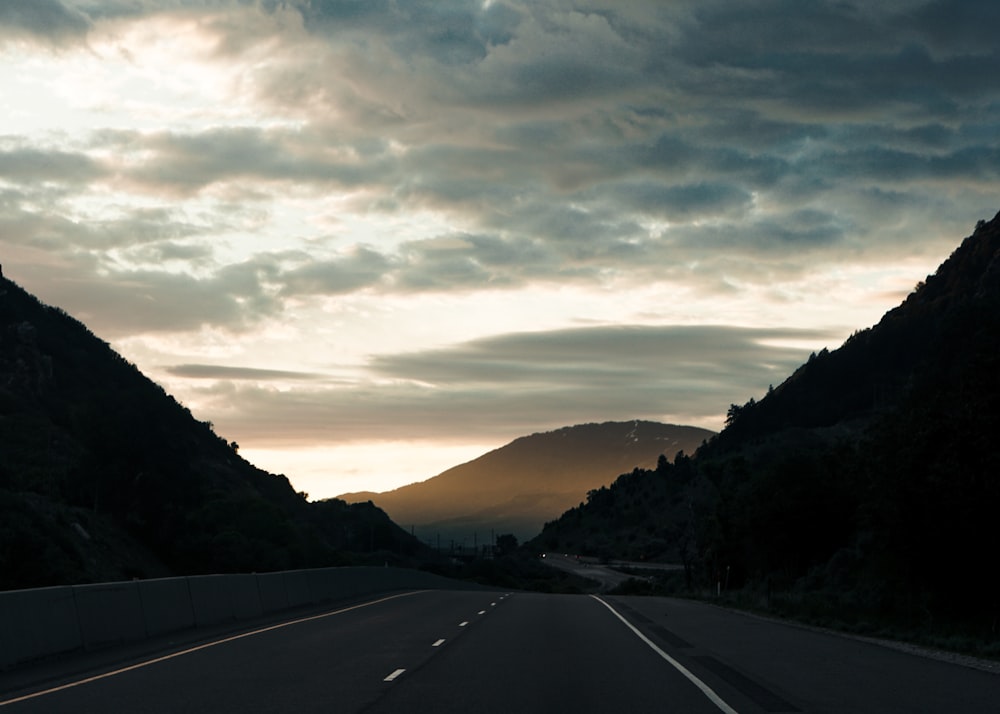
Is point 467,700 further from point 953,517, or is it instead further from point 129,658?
point 953,517

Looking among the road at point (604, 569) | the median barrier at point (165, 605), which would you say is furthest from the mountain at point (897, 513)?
the road at point (604, 569)

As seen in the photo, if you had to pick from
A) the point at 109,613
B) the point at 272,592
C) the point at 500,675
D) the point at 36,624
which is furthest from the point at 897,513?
the point at 36,624

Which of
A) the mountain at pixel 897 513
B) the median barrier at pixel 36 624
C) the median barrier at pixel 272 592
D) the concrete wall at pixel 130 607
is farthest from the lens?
the median barrier at pixel 272 592

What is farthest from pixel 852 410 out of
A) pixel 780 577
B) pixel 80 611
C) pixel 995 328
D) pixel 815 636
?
pixel 80 611

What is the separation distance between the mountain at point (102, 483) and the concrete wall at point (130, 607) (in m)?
37.3

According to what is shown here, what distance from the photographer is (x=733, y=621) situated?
106ft

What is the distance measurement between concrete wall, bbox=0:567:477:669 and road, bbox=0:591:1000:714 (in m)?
0.62

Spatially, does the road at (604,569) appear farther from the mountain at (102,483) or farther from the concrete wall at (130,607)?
the concrete wall at (130,607)

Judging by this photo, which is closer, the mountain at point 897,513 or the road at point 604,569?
the mountain at point 897,513

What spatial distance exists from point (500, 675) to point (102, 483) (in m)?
101

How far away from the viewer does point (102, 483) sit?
362 ft

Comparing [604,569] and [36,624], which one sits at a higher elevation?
[604,569]

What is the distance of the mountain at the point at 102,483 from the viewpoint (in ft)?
252

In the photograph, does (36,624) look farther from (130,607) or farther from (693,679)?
(693,679)
